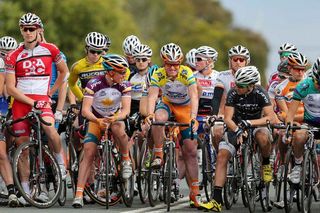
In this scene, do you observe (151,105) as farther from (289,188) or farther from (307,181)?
(307,181)

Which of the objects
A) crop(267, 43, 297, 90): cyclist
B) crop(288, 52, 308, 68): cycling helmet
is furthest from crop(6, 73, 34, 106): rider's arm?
crop(267, 43, 297, 90): cyclist

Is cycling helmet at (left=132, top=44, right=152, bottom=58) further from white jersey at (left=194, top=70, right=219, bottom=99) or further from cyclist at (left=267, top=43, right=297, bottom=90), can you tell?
cyclist at (left=267, top=43, right=297, bottom=90)

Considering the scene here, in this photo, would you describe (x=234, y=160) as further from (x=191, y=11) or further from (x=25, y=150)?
(x=191, y=11)

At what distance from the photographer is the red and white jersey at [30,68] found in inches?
690

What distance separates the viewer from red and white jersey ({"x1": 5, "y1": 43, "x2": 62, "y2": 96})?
17531 mm

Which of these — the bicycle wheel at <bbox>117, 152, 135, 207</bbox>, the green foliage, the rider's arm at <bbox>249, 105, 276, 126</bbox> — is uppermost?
the green foliage

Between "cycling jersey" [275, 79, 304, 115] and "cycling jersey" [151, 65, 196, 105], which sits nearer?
"cycling jersey" [151, 65, 196, 105]

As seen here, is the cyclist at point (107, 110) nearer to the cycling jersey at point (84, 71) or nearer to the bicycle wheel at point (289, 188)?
the cycling jersey at point (84, 71)

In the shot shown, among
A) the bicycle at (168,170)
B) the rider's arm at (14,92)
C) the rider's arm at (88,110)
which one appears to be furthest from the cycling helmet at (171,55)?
the rider's arm at (14,92)

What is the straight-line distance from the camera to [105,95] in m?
17.6

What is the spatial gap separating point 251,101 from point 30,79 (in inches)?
116

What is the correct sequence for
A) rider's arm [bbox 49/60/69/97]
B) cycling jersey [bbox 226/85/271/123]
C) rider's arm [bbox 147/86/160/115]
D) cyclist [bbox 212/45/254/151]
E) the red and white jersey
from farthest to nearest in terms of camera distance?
cyclist [bbox 212/45/254/151] → rider's arm [bbox 49/60/69/97] → rider's arm [bbox 147/86/160/115] → the red and white jersey → cycling jersey [bbox 226/85/271/123]

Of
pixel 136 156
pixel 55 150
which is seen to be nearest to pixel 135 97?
pixel 136 156

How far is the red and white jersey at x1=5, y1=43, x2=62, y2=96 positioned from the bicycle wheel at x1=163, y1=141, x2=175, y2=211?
1830 mm
